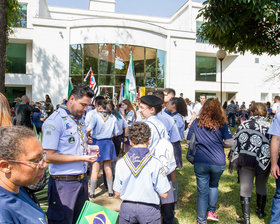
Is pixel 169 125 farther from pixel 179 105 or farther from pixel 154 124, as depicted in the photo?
pixel 179 105

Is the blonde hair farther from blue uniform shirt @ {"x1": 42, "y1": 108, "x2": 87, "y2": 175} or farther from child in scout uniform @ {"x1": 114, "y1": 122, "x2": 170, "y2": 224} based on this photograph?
child in scout uniform @ {"x1": 114, "y1": 122, "x2": 170, "y2": 224}

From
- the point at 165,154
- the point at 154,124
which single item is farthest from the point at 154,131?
the point at 165,154

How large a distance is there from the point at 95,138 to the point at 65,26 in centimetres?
1708

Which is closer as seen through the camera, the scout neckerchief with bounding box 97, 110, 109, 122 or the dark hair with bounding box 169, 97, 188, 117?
the dark hair with bounding box 169, 97, 188, 117

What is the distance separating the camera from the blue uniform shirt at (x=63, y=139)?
2.38 meters

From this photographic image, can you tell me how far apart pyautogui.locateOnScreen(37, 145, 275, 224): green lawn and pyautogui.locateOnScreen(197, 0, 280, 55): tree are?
10.8 feet

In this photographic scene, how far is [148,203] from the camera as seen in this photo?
8.03ft

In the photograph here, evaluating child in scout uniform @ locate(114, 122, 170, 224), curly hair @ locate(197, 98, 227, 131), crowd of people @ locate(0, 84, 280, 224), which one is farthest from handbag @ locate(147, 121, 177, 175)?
curly hair @ locate(197, 98, 227, 131)

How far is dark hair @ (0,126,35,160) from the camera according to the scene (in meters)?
1.28

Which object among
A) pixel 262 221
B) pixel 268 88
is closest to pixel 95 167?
pixel 262 221

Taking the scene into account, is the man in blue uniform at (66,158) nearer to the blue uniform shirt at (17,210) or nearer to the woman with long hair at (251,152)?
the blue uniform shirt at (17,210)

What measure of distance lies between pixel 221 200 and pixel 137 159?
10.7ft

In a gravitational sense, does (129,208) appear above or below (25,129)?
below

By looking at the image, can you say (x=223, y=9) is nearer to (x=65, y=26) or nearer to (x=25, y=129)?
(x=25, y=129)
